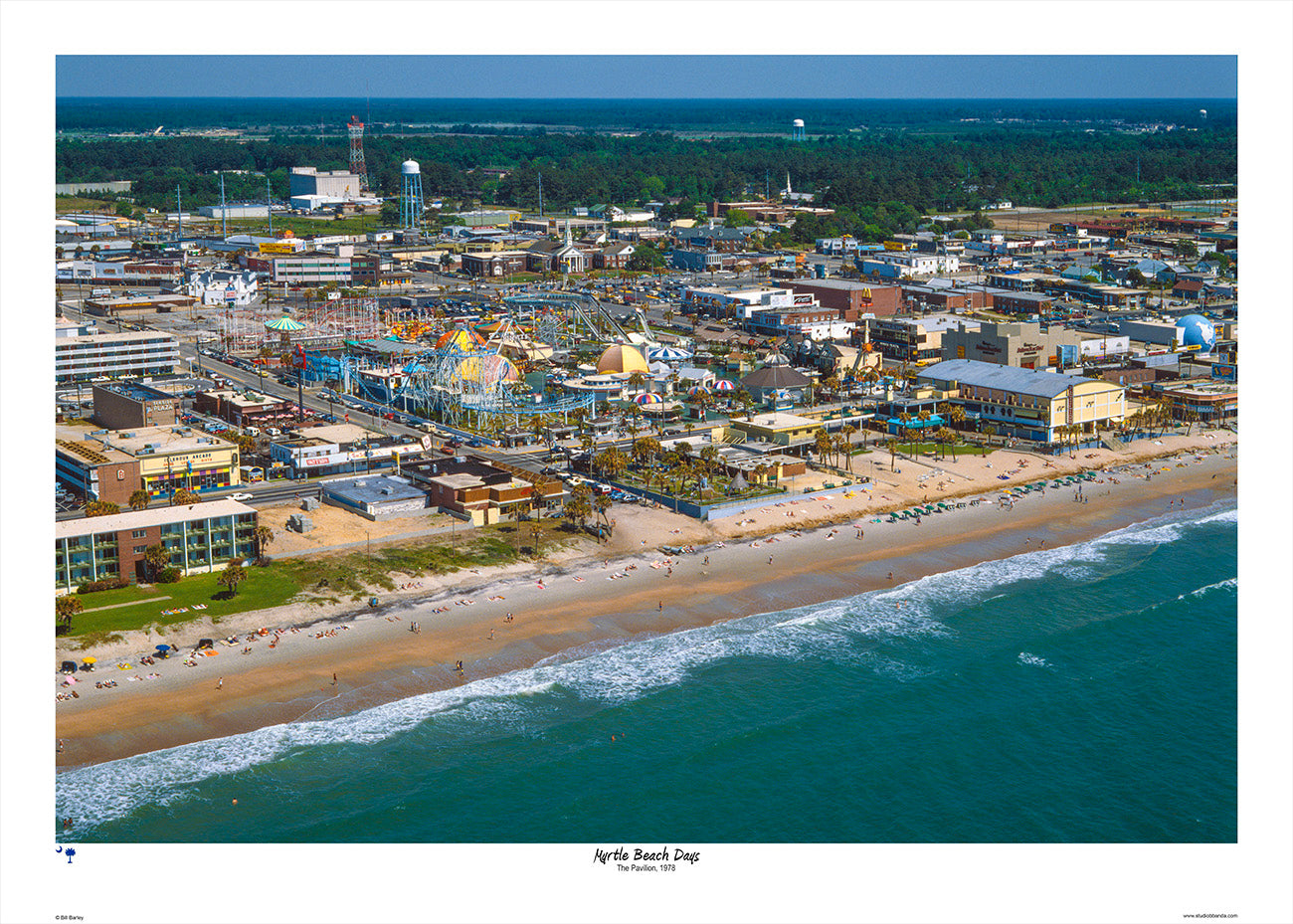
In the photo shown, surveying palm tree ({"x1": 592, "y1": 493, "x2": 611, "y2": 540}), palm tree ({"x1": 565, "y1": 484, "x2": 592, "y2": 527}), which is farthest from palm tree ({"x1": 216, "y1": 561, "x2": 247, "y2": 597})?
palm tree ({"x1": 592, "y1": 493, "x2": 611, "y2": 540})

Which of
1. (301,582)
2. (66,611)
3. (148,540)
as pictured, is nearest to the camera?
(66,611)

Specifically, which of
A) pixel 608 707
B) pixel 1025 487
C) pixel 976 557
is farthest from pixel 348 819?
pixel 1025 487

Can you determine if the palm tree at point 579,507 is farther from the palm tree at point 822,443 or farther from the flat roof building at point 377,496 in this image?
the palm tree at point 822,443

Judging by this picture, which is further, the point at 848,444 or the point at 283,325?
the point at 283,325

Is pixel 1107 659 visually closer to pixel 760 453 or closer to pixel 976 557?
pixel 976 557

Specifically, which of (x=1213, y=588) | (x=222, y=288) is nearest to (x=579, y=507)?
(x=1213, y=588)

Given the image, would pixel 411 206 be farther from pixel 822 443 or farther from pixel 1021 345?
pixel 822 443
